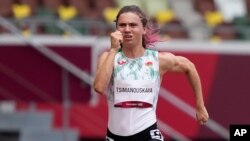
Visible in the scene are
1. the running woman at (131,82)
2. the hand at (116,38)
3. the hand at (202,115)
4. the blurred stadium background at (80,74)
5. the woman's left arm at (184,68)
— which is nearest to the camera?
the hand at (116,38)

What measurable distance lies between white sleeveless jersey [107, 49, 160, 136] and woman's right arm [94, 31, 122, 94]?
0.29 ft

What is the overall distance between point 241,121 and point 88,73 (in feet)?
7.57

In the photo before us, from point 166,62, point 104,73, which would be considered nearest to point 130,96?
point 104,73

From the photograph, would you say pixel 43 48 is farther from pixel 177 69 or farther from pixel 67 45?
pixel 177 69

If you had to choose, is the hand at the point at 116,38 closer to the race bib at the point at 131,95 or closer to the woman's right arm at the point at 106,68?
the woman's right arm at the point at 106,68

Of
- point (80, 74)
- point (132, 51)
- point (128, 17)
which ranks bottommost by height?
point (80, 74)

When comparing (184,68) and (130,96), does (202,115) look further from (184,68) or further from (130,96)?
(130,96)

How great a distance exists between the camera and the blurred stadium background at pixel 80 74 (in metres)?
13.6

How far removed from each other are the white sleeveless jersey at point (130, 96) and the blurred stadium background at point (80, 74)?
5.71m

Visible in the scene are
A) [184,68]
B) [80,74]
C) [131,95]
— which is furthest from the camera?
[80,74]

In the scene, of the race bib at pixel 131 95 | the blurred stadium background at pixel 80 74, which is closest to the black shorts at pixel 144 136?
the race bib at pixel 131 95

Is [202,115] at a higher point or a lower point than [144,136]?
higher

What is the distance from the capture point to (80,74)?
13.6 meters

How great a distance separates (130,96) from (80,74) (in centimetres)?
607
